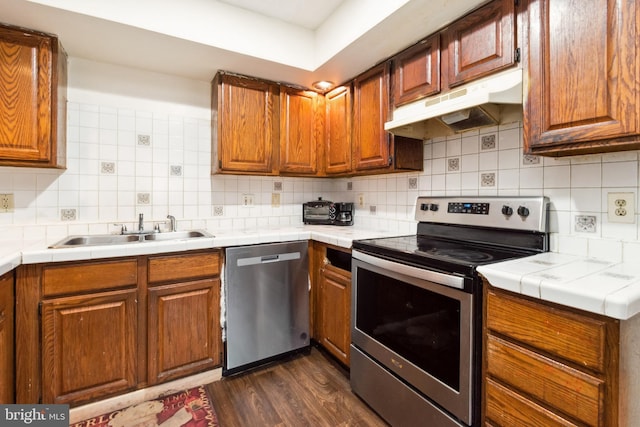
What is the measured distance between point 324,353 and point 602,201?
178cm

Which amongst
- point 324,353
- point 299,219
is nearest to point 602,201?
point 324,353

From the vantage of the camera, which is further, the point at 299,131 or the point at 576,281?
the point at 299,131

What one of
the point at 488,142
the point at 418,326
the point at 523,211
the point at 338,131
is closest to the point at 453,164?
the point at 488,142

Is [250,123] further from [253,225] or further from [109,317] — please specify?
[109,317]

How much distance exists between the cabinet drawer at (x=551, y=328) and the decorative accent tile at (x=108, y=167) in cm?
227

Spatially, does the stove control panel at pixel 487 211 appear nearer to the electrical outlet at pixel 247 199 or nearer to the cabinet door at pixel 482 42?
the cabinet door at pixel 482 42

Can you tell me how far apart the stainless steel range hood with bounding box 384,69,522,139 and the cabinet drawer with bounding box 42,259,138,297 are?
1.59 meters

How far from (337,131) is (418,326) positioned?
61.8 inches

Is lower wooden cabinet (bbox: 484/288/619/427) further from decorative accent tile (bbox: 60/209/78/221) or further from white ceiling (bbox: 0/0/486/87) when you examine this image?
decorative accent tile (bbox: 60/209/78/221)

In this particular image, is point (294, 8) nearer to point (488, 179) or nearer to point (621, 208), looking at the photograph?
point (488, 179)

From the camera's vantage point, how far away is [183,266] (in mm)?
1742

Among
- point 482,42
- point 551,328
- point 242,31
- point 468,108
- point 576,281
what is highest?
point 242,31

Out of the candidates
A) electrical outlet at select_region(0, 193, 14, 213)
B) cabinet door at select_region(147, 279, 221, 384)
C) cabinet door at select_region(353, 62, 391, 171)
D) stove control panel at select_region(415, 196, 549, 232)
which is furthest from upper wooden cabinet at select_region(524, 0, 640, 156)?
electrical outlet at select_region(0, 193, 14, 213)

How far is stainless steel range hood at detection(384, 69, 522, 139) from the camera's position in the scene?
4.14 feet
